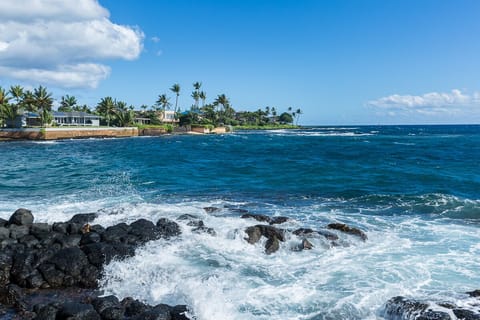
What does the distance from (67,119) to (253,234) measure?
3701 inches

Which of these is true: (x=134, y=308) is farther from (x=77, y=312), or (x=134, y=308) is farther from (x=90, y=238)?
(x=90, y=238)

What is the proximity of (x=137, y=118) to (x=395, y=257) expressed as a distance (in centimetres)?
11358

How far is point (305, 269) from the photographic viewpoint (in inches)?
447

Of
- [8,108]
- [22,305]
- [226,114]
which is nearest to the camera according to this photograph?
[22,305]

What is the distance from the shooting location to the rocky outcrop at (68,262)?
822 cm

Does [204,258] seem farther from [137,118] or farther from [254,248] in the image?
[137,118]

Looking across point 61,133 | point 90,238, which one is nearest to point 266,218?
point 90,238

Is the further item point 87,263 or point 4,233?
point 4,233

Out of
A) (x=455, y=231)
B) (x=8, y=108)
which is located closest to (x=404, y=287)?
(x=455, y=231)

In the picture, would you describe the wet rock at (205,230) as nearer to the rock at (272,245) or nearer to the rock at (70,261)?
the rock at (272,245)

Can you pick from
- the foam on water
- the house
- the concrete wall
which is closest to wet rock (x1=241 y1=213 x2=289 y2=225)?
the foam on water

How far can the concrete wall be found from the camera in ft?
239

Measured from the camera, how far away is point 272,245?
12.9 meters

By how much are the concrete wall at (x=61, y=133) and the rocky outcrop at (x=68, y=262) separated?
223 feet
